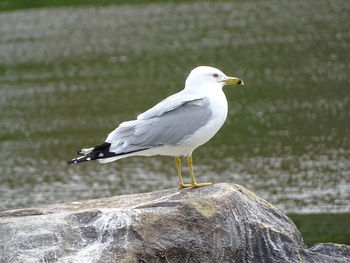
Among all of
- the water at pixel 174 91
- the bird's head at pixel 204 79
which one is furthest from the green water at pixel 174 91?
the bird's head at pixel 204 79

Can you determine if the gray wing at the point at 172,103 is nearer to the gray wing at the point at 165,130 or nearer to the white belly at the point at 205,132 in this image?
the gray wing at the point at 165,130

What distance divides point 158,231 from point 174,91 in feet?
41.0

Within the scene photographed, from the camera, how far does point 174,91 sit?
20094 mm

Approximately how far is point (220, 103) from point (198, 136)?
41cm

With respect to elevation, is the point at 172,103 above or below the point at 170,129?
above

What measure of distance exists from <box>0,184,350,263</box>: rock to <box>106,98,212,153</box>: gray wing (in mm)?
578

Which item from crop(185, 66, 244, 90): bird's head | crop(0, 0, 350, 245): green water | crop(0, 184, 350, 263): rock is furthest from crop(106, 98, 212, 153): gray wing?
crop(0, 0, 350, 245): green water

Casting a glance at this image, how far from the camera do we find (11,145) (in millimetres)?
17609

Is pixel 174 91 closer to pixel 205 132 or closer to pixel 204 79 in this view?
pixel 204 79

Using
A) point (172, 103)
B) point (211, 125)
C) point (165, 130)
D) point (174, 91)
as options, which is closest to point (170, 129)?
point (165, 130)

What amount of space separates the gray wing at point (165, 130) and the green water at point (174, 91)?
474 centimetres

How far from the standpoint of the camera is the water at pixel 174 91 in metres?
14.6

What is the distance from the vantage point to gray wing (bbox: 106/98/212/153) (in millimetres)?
8266

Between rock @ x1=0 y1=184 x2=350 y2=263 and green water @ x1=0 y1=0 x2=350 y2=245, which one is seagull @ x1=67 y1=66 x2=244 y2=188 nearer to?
rock @ x1=0 y1=184 x2=350 y2=263
